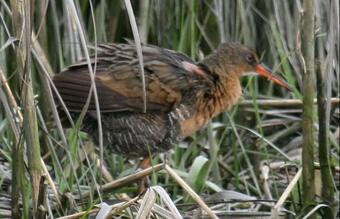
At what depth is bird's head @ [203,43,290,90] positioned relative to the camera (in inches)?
185

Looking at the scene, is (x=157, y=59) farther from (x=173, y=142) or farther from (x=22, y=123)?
(x=22, y=123)

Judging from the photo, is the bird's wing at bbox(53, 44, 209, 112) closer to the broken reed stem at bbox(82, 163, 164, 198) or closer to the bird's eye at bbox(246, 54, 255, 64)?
the bird's eye at bbox(246, 54, 255, 64)

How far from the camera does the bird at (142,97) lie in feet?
14.2

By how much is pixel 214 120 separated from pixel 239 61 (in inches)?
23.8

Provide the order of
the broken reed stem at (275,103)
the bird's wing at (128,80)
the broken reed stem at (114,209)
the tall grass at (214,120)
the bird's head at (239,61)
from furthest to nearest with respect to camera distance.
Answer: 1. the broken reed stem at (275,103)
2. the bird's head at (239,61)
3. the bird's wing at (128,80)
4. the tall grass at (214,120)
5. the broken reed stem at (114,209)

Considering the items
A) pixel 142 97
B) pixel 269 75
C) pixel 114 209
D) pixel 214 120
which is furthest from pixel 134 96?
pixel 114 209

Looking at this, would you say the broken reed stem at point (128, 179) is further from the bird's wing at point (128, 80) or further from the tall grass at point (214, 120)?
the bird's wing at point (128, 80)

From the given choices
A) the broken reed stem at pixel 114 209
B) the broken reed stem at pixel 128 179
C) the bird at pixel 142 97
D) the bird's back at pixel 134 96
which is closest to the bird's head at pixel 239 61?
the bird at pixel 142 97

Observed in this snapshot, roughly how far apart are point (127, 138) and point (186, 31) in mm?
939

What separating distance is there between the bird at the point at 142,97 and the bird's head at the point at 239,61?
13 cm

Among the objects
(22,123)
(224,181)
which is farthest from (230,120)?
(22,123)

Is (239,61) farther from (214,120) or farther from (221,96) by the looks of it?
(214,120)

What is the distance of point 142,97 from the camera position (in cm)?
434

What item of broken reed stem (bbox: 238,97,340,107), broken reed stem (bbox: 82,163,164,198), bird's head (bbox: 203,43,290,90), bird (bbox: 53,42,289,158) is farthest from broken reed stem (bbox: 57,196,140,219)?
broken reed stem (bbox: 238,97,340,107)
